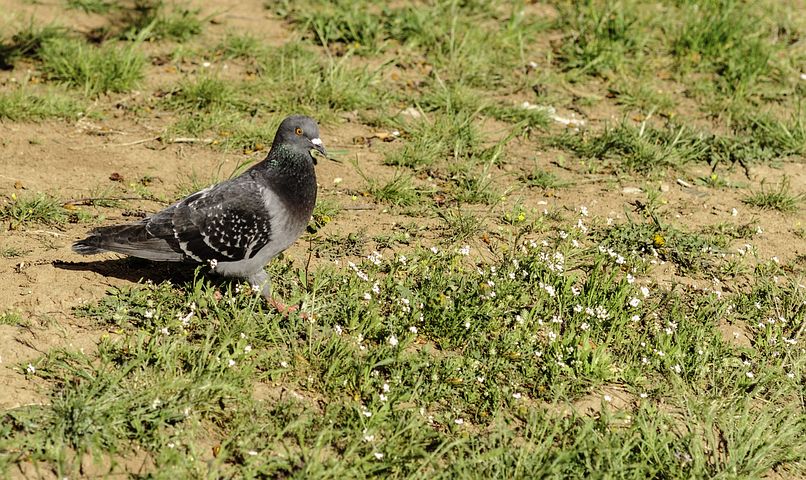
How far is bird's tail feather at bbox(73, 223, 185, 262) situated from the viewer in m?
4.79

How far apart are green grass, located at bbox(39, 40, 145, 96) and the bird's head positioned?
95.1 inches

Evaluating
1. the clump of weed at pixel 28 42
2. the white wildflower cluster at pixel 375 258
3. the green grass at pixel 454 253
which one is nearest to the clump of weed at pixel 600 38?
the green grass at pixel 454 253

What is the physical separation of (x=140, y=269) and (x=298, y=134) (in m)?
1.17

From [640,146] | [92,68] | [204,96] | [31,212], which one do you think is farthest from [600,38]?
[31,212]

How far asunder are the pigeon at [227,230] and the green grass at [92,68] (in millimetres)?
2450

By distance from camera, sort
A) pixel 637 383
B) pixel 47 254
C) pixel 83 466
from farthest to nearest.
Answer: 1. pixel 47 254
2. pixel 637 383
3. pixel 83 466

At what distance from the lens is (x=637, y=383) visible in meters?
4.59

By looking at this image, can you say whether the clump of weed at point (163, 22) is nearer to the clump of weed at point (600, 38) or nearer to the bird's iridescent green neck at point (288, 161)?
the bird's iridescent green neck at point (288, 161)

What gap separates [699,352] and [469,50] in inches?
151

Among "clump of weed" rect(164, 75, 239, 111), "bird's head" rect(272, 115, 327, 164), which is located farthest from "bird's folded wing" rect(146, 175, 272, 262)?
"clump of weed" rect(164, 75, 239, 111)

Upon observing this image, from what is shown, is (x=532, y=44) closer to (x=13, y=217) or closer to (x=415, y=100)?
(x=415, y=100)

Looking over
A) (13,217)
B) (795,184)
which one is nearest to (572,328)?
(795,184)

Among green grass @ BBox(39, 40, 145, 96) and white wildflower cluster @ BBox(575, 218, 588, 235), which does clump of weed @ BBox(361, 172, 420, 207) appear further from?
green grass @ BBox(39, 40, 145, 96)

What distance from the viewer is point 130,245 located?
15.7ft
